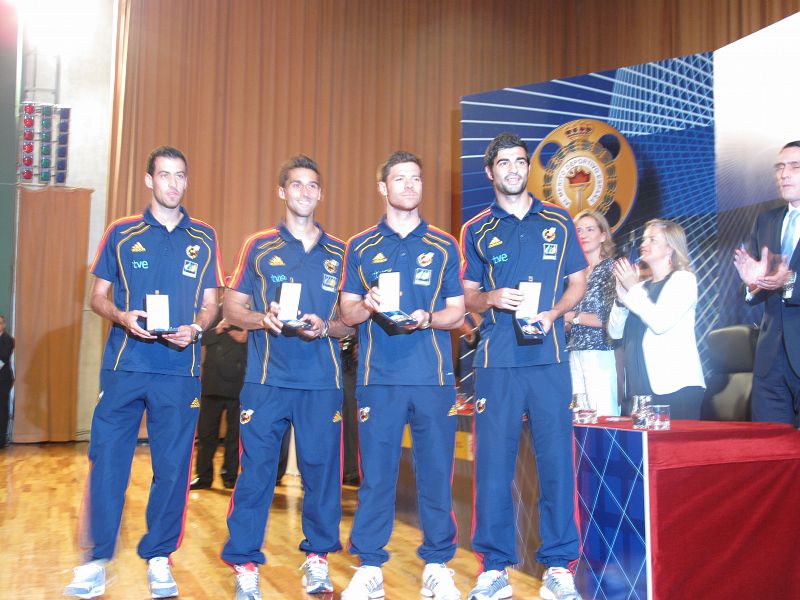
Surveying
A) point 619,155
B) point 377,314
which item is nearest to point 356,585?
point 377,314

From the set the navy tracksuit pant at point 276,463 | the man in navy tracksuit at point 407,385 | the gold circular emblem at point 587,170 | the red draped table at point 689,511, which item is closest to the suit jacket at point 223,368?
the gold circular emblem at point 587,170

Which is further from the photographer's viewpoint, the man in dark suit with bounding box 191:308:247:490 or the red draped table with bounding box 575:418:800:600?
the man in dark suit with bounding box 191:308:247:490

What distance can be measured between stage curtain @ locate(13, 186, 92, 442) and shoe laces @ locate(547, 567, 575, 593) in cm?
766

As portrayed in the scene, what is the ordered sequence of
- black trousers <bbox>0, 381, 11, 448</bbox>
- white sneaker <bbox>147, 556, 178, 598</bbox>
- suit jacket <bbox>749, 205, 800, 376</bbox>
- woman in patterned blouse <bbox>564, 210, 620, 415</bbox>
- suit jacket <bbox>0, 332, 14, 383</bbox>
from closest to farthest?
white sneaker <bbox>147, 556, 178, 598</bbox> < suit jacket <bbox>749, 205, 800, 376</bbox> < woman in patterned blouse <bbox>564, 210, 620, 415</bbox> < suit jacket <bbox>0, 332, 14, 383</bbox> < black trousers <bbox>0, 381, 11, 448</bbox>

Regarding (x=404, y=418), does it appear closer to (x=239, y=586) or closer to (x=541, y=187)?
(x=239, y=586)

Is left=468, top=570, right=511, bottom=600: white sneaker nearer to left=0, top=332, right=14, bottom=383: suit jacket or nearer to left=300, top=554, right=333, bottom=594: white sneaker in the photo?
left=300, top=554, right=333, bottom=594: white sneaker

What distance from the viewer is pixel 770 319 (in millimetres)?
3812

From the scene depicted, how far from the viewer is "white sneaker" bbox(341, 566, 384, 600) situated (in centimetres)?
294

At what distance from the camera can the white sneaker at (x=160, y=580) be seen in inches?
120

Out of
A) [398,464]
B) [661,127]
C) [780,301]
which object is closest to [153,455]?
[398,464]

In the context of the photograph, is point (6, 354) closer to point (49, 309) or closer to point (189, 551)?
point (49, 309)

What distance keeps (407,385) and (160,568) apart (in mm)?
1173

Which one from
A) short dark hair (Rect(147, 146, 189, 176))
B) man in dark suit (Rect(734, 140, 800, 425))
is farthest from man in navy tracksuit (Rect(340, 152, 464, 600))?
man in dark suit (Rect(734, 140, 800, 425))

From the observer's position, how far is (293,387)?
310 cm
